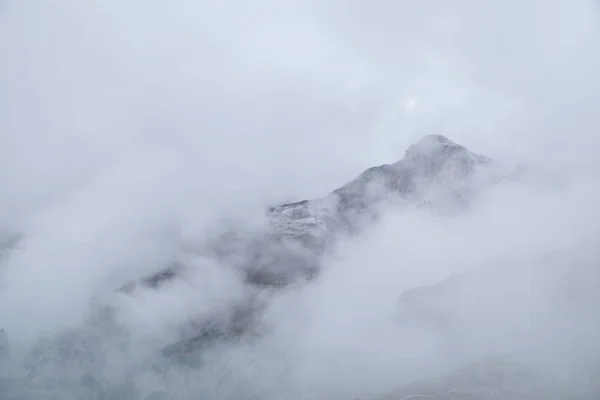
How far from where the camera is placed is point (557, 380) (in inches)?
7338

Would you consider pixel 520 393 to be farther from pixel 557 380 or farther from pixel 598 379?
pixel 598 379

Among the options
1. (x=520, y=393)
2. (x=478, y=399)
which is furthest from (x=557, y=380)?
(x=478, y=399)

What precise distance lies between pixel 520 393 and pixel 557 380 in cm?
1246

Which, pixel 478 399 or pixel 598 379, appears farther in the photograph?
pixel 478 399

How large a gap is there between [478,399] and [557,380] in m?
26.9

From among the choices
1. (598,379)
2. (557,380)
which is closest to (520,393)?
(557,380)

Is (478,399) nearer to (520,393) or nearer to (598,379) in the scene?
(520,393)

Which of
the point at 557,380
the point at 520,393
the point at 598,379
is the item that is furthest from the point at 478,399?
the point at 598,379

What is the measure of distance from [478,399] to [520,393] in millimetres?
14778

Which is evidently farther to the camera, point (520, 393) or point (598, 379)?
point (520, 393)

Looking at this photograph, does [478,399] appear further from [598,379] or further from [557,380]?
[598,379]

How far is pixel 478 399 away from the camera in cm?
19800

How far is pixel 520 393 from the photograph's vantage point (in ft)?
623

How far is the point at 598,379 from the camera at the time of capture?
176125 millimetres
